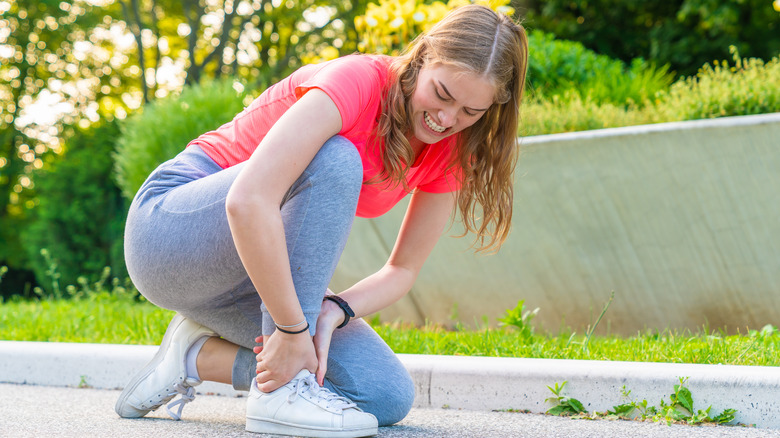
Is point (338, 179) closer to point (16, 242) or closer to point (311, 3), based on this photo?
point (311, 3)

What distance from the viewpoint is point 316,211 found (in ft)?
5.54

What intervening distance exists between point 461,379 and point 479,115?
891 millimetres

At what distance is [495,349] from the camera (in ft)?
8.55

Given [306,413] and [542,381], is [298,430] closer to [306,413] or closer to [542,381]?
[306,413]

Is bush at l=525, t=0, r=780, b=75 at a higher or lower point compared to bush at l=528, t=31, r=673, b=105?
lower

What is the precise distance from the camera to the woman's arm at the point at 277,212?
1.58 m

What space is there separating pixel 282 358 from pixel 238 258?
0.26 metres

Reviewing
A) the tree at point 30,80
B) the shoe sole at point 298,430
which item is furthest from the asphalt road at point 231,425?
the tree at point 30,80

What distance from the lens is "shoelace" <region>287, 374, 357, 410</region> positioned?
1.70 m

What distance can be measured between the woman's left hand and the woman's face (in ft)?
1.70

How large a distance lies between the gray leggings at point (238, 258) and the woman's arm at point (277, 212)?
6 cm

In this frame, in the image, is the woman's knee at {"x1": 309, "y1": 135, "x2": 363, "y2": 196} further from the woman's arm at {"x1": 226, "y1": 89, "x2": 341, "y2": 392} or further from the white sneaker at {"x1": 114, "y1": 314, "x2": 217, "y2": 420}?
the white sneaker at {"x1": 114, "y1": 314, "x2": 217, "y2": 420}

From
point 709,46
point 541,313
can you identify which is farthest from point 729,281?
point 709,46

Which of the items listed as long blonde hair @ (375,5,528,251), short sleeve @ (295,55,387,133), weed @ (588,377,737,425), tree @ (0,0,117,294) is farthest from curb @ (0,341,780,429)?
tree @ (0,0,117,294)
